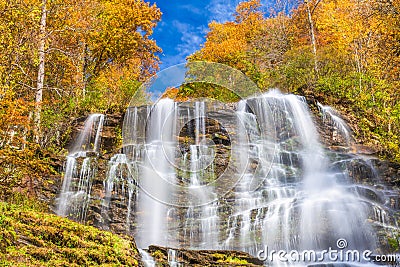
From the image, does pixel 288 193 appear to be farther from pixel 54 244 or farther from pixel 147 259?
pixel 54 244

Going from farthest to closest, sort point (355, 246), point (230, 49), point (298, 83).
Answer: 1. point (230, 49)
2. point (298, 83)
3. point (355, 246)

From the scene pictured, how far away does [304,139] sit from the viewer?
42.5ft

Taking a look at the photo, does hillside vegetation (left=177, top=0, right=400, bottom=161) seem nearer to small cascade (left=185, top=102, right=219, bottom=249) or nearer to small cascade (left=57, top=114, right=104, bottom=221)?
small cascade (left=185, top=102, right=219, bottom=249)

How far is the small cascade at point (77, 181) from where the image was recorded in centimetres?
1020

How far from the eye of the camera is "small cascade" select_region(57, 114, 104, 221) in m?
10.2

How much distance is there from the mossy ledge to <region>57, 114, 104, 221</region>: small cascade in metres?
5.31

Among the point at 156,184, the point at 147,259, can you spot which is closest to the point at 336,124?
the point at 156,184

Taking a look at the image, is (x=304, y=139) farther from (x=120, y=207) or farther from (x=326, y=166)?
(x=120, y=207)

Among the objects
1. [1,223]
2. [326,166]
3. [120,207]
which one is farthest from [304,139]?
[1,223]

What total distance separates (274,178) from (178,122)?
12.8 feet

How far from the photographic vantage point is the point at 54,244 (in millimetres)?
4328

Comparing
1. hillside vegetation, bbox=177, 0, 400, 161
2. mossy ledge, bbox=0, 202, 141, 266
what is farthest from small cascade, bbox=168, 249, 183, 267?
hillside vegetation, bbox=177, 0, 400, 161

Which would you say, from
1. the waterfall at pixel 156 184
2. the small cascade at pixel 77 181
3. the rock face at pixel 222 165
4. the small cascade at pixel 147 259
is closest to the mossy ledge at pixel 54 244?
the small cascade at pixel 147 259

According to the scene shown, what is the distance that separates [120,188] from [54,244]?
647cm
